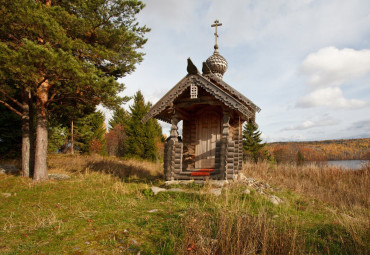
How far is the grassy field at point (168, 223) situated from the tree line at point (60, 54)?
3747 mm

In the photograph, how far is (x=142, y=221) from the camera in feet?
16.0

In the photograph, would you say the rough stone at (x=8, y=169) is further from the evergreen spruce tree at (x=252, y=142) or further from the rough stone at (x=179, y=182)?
the evergreen spruce tree at (x=252, y=142)

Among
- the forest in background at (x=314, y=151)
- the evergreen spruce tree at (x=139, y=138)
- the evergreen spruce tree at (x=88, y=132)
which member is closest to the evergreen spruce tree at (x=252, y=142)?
the forest in background at (x=314, y=151)

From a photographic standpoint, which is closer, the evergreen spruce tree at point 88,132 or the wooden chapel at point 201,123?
the wooden chapel at point 201,123

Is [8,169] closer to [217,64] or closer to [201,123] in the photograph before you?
[201,123]

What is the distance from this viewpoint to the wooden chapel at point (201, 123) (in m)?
8.53

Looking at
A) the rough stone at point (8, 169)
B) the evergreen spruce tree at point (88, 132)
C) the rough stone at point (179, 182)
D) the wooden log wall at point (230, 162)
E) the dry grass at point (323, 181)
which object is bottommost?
the dry grass at point (323, 181)

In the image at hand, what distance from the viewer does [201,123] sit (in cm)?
1098

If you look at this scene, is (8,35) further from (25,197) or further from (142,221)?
(142,221)

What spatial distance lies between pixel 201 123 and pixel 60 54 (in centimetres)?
667

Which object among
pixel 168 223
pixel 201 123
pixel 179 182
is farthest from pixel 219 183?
pixel 168 223

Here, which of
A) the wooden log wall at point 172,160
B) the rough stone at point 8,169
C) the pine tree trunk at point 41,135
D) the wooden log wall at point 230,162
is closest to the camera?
the wooden log wall at point 230,162

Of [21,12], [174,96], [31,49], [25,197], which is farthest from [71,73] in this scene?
[25,197]

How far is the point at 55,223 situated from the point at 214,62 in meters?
10.8
